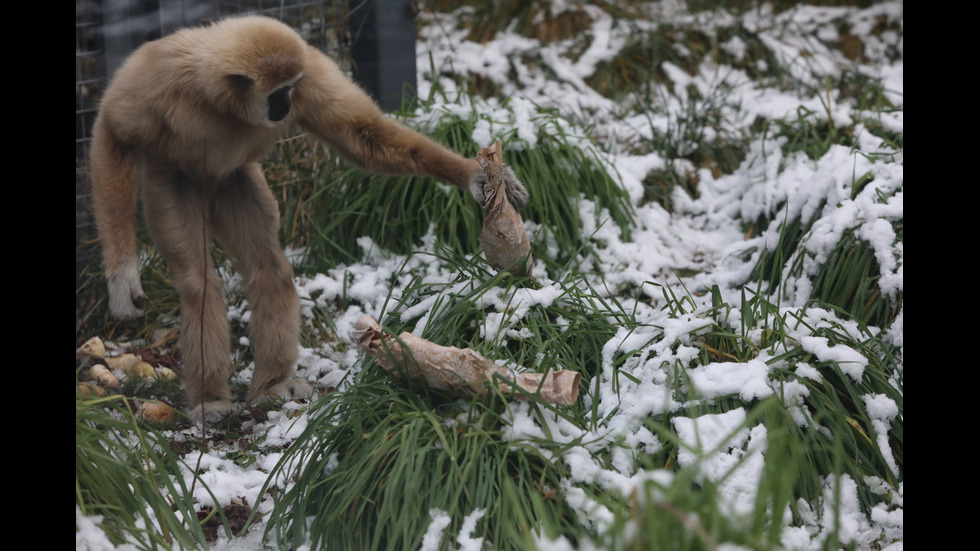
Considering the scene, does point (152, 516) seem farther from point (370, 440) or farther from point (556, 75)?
point (556, 75)

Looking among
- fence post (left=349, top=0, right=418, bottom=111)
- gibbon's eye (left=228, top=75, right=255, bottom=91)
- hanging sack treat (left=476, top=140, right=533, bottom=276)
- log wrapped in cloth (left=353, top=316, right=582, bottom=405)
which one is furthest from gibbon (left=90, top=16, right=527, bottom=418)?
fence post (left=349, top=0, right=418, bottom=111)

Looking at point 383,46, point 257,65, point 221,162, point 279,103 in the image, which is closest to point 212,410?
point 221,162

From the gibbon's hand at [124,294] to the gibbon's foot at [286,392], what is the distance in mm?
623

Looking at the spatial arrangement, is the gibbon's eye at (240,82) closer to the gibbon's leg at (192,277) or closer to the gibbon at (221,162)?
the gibbon at (221,162)

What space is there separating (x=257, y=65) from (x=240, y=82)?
0.10 meters

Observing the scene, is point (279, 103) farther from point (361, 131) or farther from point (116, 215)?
point (116, 215)

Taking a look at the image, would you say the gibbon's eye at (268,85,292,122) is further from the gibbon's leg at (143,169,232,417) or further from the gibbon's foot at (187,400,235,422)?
the gibbon's foot at (187,400,235,422)

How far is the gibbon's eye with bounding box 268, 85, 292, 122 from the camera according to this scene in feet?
9.95

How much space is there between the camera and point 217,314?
3.38 m

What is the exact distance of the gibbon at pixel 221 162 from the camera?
3016mm

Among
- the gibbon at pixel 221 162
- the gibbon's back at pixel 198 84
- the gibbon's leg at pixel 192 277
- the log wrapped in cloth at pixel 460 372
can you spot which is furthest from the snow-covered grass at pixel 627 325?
the gibbon's back at pixel 198 84

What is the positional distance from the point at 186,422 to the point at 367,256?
1270 millimetres

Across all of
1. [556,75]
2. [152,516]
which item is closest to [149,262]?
[152,516]

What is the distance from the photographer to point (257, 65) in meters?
2.96
